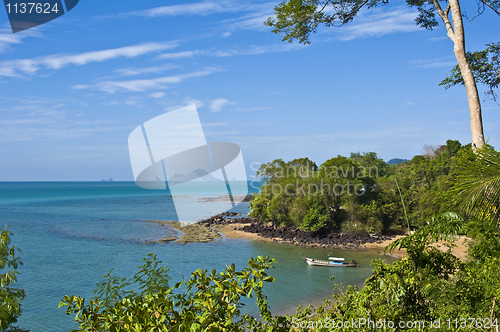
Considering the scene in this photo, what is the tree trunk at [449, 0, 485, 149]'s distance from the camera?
5.14m

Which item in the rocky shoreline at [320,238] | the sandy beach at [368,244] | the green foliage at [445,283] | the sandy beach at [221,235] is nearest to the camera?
the green foliage at [445,283]

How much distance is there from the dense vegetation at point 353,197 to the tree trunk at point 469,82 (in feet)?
86.0

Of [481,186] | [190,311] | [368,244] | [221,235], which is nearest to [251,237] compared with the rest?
[221,235]

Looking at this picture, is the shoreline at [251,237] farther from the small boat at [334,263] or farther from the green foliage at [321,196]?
the small boat at [334,263]

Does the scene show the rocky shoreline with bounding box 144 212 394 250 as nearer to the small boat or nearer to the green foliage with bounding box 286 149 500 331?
the small boat

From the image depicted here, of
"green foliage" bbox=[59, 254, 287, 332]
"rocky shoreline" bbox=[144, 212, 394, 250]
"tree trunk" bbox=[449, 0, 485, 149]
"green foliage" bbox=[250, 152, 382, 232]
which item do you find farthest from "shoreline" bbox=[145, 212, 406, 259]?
"green foliage" bbox=[59, 254, 287, 332]

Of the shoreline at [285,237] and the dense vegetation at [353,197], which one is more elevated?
the dense vegetation at [353,197]

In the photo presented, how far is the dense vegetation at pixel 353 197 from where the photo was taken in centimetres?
3167

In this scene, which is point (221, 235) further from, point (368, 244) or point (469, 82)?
point (469, 82)

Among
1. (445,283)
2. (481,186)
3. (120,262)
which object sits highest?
(481,186)

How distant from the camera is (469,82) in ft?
17.4

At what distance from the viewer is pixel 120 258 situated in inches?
1051

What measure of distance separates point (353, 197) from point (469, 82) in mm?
28796

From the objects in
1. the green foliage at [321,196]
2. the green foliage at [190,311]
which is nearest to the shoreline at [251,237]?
the green foliage at [321,196]
